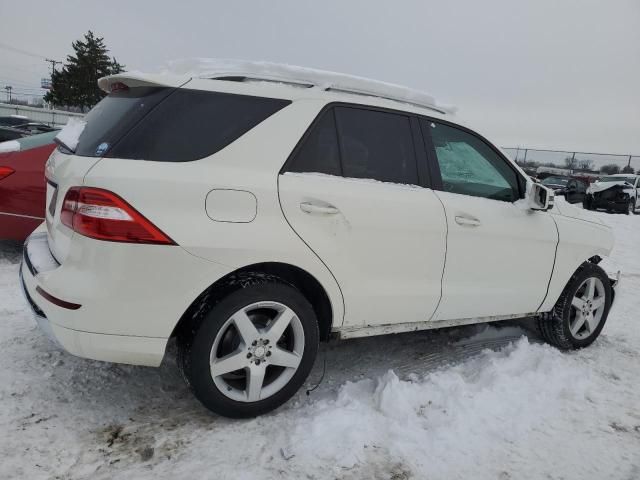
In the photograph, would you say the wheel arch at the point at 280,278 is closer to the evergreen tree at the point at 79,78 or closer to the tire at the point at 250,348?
the tire at the point at 250,348

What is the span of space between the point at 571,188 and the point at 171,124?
837 inches

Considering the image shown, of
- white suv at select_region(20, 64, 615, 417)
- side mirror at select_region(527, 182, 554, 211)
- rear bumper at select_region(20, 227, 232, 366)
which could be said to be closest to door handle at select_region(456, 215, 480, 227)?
white suv at select_region(20, 64, 615, 417)

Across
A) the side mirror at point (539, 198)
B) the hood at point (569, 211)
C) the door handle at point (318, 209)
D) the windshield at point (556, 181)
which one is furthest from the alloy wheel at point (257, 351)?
the windshield at point (556, 181)

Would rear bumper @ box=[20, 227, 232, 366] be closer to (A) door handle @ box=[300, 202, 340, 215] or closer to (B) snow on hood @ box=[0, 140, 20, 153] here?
(A) door handle @ box=[300, 202, 340, 215]

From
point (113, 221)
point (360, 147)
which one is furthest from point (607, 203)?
point (113, 221)

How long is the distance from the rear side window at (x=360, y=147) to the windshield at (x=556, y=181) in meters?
20.1

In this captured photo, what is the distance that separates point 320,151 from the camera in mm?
2791

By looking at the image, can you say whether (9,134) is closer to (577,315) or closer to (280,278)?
(280,278)

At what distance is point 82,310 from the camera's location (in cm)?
227

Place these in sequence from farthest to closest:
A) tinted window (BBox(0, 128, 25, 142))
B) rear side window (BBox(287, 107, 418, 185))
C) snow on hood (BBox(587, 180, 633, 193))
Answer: snow on hood (BBox(587, 180, 633, 193)) → tinted window (BBox(0, 128, 25, 142)) → rear side window (BBox(287, 107, 418, 185))

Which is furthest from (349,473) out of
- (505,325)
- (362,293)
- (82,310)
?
(505,325)

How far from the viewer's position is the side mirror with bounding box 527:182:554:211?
355 centimetres

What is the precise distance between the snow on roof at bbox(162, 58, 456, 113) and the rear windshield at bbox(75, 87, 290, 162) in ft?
0.63

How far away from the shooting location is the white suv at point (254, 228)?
7.53ft
